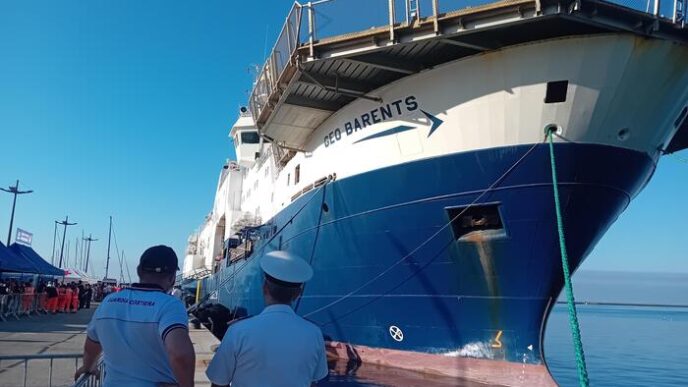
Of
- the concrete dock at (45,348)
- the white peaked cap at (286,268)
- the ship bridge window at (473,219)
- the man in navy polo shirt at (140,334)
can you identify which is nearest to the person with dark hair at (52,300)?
the concrete dock at (45,348)

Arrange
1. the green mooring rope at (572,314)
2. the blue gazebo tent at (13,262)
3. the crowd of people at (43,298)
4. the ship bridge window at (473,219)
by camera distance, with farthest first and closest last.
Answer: the crowd of people at (43,298), the blue gazebo tent at (13,262), the ship bridge window at (473,219), the green mooring rope at (572,314)

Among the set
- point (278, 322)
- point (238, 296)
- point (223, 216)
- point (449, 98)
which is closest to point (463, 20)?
point (449, 98)

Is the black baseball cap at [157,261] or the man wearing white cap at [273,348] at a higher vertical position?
the black baseball cap at [157,261]

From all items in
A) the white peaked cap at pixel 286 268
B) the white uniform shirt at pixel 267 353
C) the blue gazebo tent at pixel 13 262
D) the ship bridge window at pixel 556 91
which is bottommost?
the white uniform shirt at pixel 267 353

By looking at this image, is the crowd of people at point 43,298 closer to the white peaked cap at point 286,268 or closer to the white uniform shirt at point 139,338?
the white uniform shirt at point 139,338

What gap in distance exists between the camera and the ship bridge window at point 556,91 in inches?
354

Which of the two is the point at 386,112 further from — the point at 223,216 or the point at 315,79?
the point at 223,216

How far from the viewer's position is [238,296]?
18.9 meters

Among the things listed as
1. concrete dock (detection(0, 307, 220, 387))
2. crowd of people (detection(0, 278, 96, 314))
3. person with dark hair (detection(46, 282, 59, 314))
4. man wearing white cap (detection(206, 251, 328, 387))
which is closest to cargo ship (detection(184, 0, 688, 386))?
concrete dock (detection(0, 307, 220, 387))

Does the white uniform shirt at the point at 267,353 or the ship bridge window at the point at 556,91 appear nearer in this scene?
the white uniform shirt at the point at 267,353

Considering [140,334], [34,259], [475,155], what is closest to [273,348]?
[140,334]

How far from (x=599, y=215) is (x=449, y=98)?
129 inches

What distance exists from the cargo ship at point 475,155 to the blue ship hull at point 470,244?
2 cm

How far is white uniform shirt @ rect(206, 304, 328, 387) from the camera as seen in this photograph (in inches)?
101
